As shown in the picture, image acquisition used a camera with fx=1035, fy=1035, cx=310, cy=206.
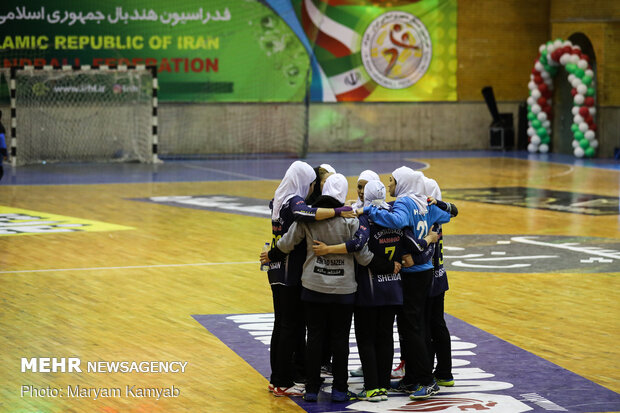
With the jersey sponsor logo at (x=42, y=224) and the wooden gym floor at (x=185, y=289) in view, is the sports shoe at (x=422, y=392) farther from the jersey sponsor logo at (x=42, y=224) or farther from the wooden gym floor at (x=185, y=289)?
the jersey sponsor logo at (x=42, y=224)

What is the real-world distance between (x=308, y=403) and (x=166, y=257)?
7.30 metres

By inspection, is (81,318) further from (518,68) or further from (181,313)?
(518,68)

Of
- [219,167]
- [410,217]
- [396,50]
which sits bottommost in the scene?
[219,167]

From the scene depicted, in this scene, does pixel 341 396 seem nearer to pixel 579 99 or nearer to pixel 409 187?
pixel 409 187

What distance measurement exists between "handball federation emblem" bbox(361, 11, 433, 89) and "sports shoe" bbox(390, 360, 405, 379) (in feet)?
95.7

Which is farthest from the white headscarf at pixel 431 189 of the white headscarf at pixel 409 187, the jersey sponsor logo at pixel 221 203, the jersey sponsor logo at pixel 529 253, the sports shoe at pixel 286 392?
the jersey sponsor logo at pixel 221 203

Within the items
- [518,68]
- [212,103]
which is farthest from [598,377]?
[518,68]

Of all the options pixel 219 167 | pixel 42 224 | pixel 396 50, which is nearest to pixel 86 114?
pixel 219 167

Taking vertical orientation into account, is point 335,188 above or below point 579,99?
below

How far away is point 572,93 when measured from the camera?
117 ft

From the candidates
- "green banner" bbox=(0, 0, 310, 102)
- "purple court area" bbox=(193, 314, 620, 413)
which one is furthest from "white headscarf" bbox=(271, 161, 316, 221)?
"green banner" bbox=(0, 0, 310, 102)

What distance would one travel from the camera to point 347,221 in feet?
26.2

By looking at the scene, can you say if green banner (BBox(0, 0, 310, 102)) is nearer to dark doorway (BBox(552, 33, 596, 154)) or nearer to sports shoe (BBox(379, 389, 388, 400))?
dark doorway (BBox(552, 33, 596, 154))

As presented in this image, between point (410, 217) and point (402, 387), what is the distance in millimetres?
1381
